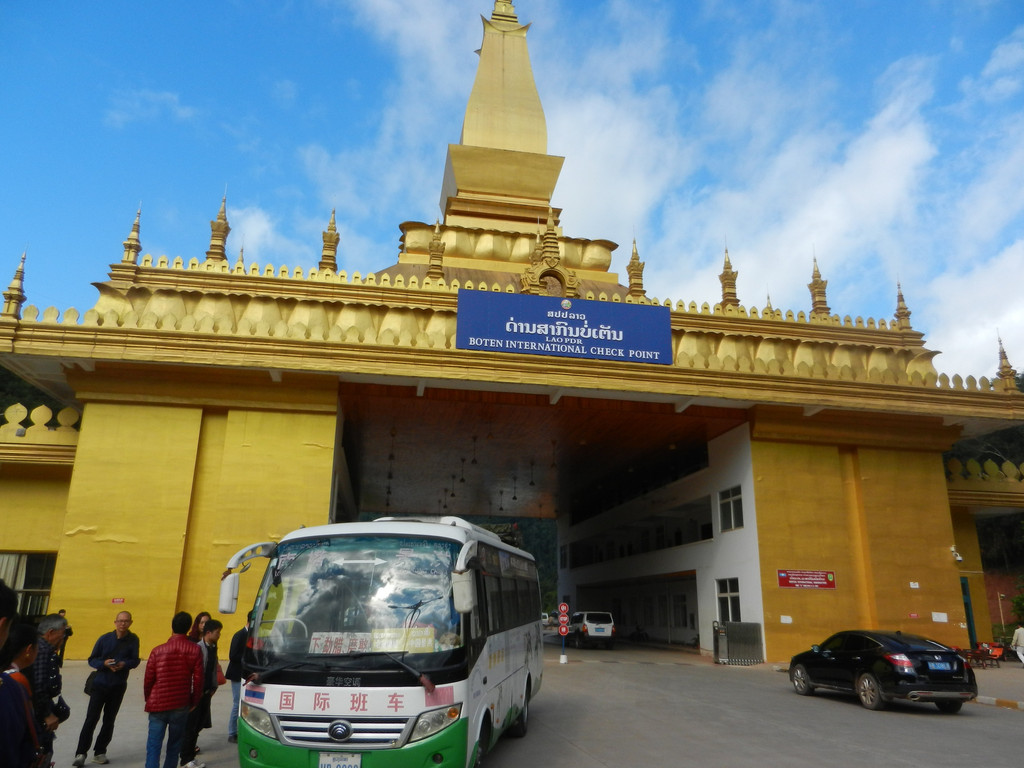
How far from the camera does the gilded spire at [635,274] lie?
70.5 ft

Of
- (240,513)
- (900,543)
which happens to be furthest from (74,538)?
(900,543)

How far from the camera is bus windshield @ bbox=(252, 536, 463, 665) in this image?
5.96 metres

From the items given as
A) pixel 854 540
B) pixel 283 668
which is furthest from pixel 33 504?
pixel 854 540

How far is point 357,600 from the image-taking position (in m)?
6.18

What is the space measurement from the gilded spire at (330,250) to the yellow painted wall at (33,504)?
823 centimetres

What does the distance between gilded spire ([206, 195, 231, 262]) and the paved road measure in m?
10.4

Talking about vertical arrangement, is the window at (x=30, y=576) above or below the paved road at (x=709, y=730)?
above

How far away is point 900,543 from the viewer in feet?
57.7

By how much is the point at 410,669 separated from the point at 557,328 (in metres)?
11.3

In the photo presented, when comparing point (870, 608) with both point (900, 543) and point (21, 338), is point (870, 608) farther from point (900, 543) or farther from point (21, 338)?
point (21, 338)

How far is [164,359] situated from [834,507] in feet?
51.3

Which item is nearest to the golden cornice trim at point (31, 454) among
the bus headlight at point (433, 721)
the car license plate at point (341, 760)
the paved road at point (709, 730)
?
the paved road at point (709, 730)

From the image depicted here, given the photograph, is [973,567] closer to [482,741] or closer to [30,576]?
[482,741]

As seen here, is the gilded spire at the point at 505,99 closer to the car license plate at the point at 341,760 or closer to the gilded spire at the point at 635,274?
the gilded spire at the point at 635,274
